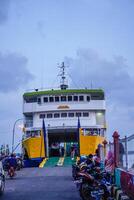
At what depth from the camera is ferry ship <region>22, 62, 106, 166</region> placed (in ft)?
132

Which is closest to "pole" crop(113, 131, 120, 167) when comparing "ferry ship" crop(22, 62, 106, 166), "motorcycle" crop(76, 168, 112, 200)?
"motorcycle" crop(76, 168, 112, 200)

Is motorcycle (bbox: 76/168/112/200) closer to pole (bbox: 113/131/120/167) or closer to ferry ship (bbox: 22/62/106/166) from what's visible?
pole (bbox: 113/131/120/167)

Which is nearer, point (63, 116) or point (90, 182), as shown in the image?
point (90, 182)

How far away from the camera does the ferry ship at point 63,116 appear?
40.1 metres

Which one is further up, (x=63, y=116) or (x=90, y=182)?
(x=63, y=116)

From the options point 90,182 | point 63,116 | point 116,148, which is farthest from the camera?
point 63,116

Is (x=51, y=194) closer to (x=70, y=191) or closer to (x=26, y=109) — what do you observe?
(x=70, y=191)

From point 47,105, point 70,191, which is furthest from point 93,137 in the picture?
point 70,191

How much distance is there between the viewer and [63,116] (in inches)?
1652

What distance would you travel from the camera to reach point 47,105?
42188mm

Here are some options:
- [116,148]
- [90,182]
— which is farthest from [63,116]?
[90,182]

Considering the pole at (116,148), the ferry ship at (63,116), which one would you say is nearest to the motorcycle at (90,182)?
the pole at (116,148)

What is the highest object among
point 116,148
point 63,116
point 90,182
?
point 63,116

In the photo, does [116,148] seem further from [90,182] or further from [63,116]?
[63,116]
